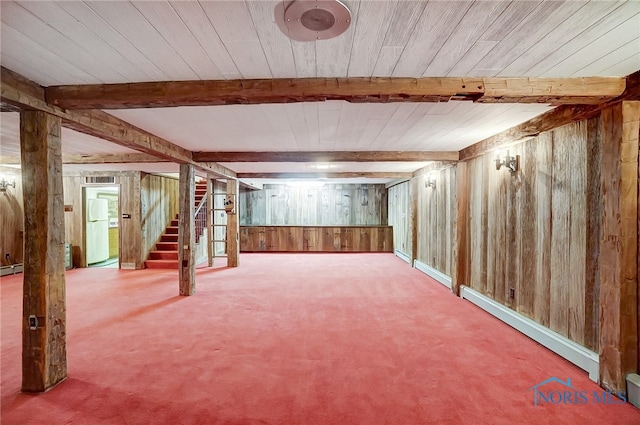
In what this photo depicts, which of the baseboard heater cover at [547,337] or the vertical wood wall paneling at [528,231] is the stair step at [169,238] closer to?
the baseboard heater cover at [547,337]

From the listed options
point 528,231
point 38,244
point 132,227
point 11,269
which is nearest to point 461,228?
point 528,231

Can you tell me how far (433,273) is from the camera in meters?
5.79

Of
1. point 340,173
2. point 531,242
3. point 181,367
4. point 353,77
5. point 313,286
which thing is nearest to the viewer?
point 353,77

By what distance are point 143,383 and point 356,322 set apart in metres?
2.18

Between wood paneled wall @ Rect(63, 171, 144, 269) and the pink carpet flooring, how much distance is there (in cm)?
209

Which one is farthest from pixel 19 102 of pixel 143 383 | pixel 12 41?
pixel 143 383

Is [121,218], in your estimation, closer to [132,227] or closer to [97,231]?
[132,227]

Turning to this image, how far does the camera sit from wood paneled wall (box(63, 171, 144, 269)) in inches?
263

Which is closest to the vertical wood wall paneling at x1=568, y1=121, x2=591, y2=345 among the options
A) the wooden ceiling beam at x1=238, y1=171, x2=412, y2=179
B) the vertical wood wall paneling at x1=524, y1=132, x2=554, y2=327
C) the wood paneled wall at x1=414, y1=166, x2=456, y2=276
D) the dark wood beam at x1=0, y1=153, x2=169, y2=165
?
the vertical wood wall paneling at x1=524, y1=132, x2=554, y2=327

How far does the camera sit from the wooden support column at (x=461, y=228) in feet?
15.0

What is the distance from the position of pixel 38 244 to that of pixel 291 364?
2.15 meters

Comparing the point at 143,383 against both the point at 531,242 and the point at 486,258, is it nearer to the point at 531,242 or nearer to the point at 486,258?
the point at 531,242

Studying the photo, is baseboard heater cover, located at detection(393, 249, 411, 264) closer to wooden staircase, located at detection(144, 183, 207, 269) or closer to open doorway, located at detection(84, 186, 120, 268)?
wooden staircase, located at detection(144, 183, 207, 269)

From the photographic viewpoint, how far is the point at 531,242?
3.10m
